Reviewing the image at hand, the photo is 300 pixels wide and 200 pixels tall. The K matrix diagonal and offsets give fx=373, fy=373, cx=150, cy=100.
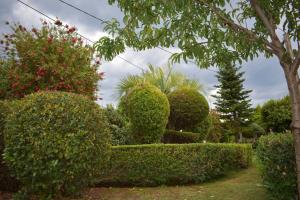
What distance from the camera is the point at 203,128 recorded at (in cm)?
1675

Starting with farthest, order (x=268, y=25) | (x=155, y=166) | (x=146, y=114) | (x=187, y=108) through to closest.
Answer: (x=187, y=108), (x=146, y=114), (x=155, y=166), (x=268, y=25)

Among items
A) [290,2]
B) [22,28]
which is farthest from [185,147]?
[22,28]

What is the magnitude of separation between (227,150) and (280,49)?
16.4ft

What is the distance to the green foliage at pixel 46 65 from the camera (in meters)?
10.5

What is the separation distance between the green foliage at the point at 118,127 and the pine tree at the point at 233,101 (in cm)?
1315

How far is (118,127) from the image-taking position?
1359 centimetres

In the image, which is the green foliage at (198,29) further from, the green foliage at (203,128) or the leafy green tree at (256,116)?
the leafy green tree at (256,116)

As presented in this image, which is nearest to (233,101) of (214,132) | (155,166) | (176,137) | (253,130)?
(253,130)

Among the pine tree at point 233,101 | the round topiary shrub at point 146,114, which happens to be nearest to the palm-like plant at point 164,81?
the pine tree at point 233,101

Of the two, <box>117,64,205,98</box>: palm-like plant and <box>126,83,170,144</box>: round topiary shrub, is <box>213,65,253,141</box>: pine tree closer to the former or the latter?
<box>117,64,205,98</box>: palm-like plant

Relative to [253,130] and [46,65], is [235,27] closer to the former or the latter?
[46,65]

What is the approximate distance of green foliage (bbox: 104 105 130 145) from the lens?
13.0m

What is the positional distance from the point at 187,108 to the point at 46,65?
7.04 metres

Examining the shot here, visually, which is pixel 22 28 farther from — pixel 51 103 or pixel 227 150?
pixel 227 150
